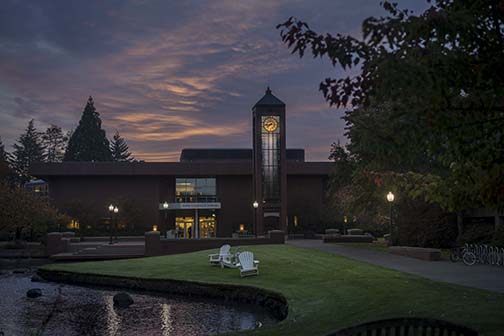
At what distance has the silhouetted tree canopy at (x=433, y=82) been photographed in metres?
5.95

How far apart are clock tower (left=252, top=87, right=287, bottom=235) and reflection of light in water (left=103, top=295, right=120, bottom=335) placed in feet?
121

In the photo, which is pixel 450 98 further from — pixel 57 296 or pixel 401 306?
pixel 57 296

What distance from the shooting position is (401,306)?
13.1 meters

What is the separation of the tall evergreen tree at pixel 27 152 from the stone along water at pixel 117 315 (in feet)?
289

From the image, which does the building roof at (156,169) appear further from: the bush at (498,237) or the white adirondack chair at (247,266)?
the white adirondack chair at (247,266)

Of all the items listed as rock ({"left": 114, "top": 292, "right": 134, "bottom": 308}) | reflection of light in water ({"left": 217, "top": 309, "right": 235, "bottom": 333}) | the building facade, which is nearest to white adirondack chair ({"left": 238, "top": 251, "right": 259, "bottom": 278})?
reflection of light in water ({"left": 217, "top": 309, "right": 235, "bottom": 333})

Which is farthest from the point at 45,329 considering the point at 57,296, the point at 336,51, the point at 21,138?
the point at 21,138

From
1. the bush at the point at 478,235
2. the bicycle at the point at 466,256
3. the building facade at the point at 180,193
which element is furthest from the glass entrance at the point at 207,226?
the bicycle at the point at 466,256

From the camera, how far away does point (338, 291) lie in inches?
637

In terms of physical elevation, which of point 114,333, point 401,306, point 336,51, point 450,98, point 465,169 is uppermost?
point 336,51

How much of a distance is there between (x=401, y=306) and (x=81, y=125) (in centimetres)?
8936

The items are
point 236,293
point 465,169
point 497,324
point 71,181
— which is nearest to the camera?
point 465,169

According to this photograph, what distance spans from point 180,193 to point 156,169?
4125 millimetres

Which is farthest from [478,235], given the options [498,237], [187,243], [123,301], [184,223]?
[184,223]
